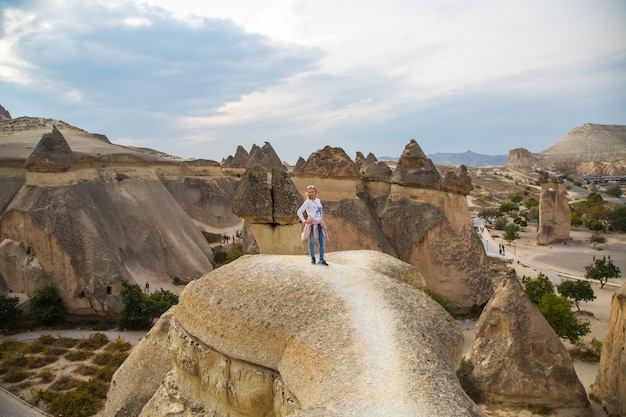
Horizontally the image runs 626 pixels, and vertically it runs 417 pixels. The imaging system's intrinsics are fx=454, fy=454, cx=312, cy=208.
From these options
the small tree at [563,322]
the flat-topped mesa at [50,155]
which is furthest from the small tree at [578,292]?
the flat-topped mesa at [50,155]

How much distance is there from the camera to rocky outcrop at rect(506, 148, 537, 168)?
342ft

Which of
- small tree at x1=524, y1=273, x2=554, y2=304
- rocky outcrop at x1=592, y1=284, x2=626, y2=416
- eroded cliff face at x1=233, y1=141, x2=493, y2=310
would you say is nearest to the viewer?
rocky outcrop at x1=592, y1=284, x2=626, y2=416

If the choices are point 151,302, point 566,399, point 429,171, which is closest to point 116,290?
point 151,302

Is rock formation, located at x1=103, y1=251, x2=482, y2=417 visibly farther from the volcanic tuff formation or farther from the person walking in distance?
the volcanic tuff formation

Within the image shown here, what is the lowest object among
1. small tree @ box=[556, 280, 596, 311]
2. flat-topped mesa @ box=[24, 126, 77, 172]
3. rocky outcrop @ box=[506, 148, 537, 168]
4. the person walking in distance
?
small tree @ box=[556, 280, 596, 311]

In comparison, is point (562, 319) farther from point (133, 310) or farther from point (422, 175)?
point (133, 310)

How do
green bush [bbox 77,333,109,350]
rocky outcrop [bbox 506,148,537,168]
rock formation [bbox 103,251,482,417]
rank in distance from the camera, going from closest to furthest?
rock formation [bbox 103,251,482,417]
green bush [bbox 77,333,109,350]
rocky outcrop [bbox 506,148,537,168]

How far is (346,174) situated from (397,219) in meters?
2.33

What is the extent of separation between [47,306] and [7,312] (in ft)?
3.45

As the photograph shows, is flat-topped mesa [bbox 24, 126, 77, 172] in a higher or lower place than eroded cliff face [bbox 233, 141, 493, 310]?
higher

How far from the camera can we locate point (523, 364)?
920 cm

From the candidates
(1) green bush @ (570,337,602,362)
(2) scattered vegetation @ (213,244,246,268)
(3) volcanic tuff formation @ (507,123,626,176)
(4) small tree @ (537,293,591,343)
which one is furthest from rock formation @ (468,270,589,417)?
(3) volcanic tuff formation @ (507,123,626,176)

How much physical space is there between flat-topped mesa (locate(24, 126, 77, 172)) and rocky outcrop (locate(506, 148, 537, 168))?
347 feet

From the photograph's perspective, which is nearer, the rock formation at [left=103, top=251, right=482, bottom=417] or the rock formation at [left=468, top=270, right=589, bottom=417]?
the rock formation at [left=103, top=251, right=482, bottom=417]
